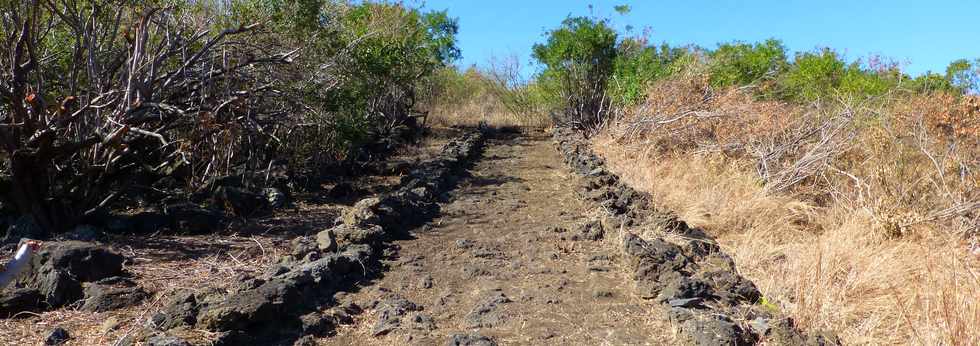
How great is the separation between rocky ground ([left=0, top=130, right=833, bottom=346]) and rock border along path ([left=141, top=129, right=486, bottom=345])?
0.01 meters

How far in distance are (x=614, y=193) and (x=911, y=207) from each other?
3.08 m

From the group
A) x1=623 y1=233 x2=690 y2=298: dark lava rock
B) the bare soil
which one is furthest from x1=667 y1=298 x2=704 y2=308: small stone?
x1=623 y1=233 x2=690 y2=298: dark lava rock

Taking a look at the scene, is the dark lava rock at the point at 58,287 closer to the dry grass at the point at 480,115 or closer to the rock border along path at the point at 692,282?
the rock border along path at the point at 692,282

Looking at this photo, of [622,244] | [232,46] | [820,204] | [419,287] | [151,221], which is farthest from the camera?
[820,204]

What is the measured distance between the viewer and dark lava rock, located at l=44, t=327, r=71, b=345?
436cm

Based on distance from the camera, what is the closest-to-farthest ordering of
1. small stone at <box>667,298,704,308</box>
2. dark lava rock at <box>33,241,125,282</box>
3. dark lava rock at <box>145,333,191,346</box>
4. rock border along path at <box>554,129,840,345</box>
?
1. dark lava rock at <box>145,333,191,346</box>
2. rock border along path at <box>554,129,840,345</box>
3. small stone at <box>667,298,704,308</box>
4. dark lava rock at <box>33,241,125,282</box>

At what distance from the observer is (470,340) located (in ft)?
14.2

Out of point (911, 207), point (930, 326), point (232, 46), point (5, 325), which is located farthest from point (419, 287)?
point (911, 207)

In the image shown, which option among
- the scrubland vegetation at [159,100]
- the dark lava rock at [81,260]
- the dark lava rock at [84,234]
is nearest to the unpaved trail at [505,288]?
the dark lava rock at [81,260]

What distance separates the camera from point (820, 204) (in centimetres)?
950

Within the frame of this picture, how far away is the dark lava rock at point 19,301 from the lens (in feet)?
15.8

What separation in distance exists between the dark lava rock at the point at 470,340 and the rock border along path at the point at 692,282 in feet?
3.57

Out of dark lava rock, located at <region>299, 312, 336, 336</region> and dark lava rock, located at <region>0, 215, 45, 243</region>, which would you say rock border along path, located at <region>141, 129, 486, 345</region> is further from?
dark lava rock, located at <region>0, 215, 45, 243</region>

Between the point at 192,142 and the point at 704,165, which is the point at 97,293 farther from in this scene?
the point at 704,165
